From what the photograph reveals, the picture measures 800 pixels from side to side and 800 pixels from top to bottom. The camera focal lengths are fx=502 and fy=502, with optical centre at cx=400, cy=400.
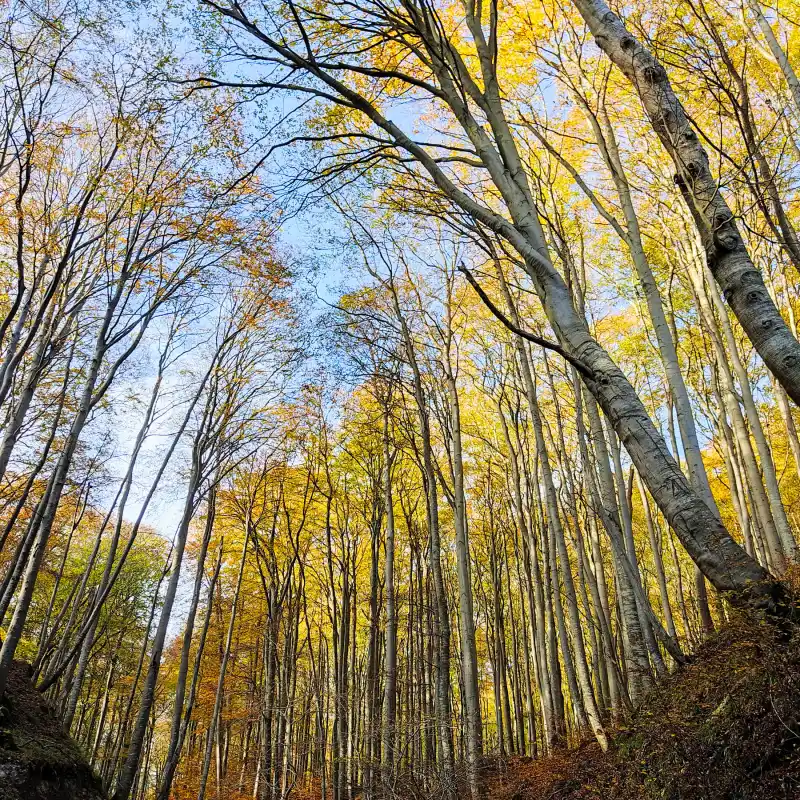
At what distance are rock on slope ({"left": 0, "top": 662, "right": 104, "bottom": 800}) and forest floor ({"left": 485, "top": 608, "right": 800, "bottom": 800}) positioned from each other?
5630 mm

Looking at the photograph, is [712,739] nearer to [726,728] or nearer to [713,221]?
[726,728]

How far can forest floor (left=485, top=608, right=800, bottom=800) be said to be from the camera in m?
2.11

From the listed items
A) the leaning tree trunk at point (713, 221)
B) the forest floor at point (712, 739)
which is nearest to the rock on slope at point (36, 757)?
the forest floor at point (712, 739)

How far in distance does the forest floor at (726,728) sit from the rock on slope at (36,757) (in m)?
5.63

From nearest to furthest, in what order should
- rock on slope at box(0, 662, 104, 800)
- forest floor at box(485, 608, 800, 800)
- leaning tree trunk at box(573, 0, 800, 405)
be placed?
leaning tree trunk at box(573, 0, 800, 405) → forest floor at box(485, 608, 800, 800) → rock on slope at box(0, 662, 104, 800)

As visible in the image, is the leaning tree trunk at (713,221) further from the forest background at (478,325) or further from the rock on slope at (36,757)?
the rock on slope at (36,757)

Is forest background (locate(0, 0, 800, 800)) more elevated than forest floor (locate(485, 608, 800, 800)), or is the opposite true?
forest background (locate(0, 0, 800, 800))

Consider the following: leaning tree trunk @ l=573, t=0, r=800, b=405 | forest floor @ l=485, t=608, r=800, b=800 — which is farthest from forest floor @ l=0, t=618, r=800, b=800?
leaning tree trunk @ l=573, t=0, r=800, b=405

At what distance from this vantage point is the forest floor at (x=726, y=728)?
6.91 ft

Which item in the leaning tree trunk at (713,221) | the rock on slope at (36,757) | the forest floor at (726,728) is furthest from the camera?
the rock on slope at (36,757)

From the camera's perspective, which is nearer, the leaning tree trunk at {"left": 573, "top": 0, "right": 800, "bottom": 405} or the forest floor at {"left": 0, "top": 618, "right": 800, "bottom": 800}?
the leaning tree trunk at {"left": 573, "top": 0, "right": 800, "bottom": 405}

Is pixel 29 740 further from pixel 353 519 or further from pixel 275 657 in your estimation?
pixel 353 519

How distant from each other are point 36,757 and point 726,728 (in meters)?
6.81

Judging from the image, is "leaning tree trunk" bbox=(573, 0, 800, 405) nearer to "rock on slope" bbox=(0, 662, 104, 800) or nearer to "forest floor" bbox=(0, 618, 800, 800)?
"forest floor" bbox=(0, 618, 800, 800)
